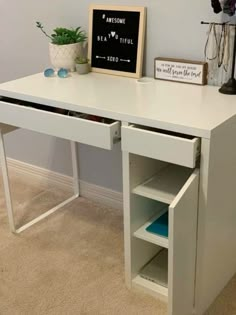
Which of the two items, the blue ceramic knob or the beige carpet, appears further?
the blue ceramic knob

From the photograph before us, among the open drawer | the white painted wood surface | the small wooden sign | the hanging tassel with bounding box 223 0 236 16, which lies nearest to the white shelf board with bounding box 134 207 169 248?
the open drawer

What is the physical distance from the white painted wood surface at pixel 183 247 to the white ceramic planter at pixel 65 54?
91cm

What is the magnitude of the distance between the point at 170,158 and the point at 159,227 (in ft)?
1.25

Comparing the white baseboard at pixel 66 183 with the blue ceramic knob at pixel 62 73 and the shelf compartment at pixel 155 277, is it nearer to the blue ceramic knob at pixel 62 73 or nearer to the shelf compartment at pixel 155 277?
the shelf compartment at pixel 155 277

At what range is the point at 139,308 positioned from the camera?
5.82 ft

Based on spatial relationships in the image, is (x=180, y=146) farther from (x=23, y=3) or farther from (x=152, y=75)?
(x=23, y=3)

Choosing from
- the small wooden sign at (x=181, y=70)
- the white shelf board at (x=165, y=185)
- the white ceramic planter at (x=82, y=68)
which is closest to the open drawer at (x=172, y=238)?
the white shelf board at (x=165, y=185)

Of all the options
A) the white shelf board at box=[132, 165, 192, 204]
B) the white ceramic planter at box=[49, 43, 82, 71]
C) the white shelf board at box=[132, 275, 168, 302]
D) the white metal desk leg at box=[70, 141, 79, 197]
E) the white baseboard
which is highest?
the white ceramic planter at box=[49, 43, 82, 71]

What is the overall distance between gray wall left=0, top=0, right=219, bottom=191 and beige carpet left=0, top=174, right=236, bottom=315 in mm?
216

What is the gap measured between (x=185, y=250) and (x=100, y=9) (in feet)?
3.72

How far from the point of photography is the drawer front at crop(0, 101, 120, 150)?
1648 mm

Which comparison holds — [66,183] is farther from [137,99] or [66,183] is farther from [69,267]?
[137,99]

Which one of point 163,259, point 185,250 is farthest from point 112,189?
point 185,250

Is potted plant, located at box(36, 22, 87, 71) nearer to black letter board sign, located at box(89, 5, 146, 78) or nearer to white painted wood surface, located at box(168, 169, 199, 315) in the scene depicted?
black letter board sign, located at box(89, 5, 146, 78)
